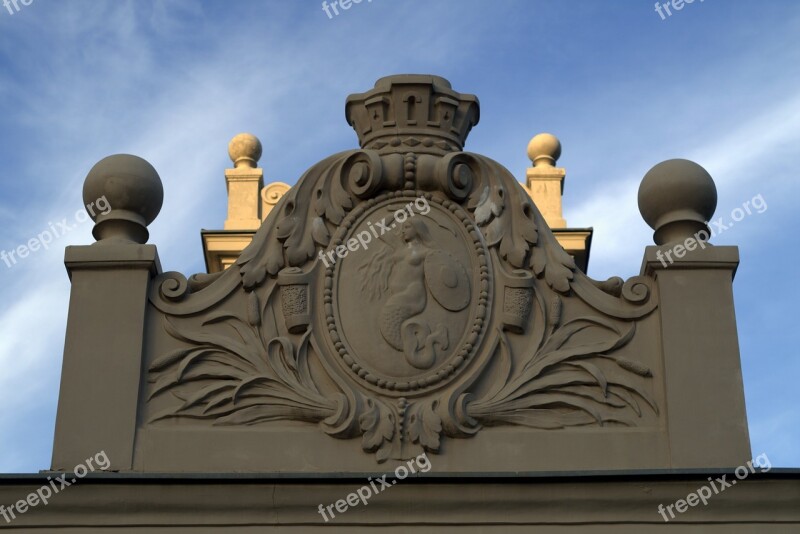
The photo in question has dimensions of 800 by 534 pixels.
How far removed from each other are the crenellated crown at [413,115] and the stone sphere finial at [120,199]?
1.62 metres

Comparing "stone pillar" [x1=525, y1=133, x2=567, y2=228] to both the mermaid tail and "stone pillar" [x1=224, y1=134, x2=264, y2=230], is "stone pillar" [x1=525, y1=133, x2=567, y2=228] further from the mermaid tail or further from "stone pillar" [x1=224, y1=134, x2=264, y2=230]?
the mermaid tail

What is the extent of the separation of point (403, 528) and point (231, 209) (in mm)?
8815

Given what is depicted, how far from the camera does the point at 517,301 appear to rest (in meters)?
11.5

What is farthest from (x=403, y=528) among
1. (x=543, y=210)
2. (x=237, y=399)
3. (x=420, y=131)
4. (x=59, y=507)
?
(x=543, y=210)

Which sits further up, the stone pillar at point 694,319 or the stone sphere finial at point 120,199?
the stone sphere finial at point 120,199

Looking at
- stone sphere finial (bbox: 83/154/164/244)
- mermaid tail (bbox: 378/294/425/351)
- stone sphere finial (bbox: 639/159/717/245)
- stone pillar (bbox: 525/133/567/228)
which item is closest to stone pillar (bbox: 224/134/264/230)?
stone pillar (bbox: 525/133/567/228)

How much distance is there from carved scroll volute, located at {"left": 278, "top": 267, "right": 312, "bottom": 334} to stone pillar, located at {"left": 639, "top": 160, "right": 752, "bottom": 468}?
2.35 metres

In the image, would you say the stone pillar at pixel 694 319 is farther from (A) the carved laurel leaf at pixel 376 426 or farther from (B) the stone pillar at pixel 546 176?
(B) the stone pillar at pixel 546 176

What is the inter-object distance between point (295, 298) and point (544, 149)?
803 cm

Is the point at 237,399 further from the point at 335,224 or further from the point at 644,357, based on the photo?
the point at 644,357

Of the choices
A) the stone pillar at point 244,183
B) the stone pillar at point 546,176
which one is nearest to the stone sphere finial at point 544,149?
the stone pillar at point 546,176

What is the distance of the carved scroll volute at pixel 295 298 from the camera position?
11.5m

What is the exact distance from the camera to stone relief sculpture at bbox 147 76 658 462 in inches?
442

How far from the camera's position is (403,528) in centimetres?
1071
